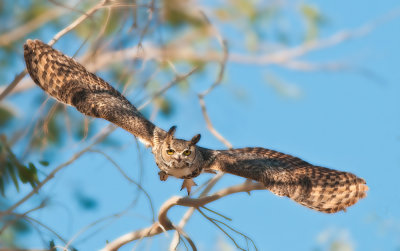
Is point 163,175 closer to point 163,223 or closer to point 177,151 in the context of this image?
point 177,151

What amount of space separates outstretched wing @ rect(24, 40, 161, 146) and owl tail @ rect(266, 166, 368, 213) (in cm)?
121

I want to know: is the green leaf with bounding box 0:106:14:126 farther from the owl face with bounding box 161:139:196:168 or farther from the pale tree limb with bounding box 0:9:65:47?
the owl face with bounding box 161:139:196:168

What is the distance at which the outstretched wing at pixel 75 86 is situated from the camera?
4324 millimetres

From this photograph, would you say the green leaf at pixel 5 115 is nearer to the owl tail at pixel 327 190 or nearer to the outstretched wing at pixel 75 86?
the outstretched wing at pixel 75 86

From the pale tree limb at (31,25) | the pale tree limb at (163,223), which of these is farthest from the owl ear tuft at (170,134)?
the pale tree limb at (31,25)

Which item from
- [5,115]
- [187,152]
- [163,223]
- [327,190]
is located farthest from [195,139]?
[5,115]

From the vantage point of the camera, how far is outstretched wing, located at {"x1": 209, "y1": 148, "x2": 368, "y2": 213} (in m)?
4.13

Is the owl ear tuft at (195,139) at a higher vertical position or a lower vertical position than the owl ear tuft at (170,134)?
higher

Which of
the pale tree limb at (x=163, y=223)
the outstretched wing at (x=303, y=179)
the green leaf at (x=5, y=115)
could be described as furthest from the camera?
the green leaf at (x=5, y=115)

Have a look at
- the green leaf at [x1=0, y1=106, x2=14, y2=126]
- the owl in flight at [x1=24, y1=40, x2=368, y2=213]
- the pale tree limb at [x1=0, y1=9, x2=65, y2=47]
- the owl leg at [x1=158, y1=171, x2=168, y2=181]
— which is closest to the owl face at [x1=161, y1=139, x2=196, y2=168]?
the owl in flight at [x1=24, y1=40, x2=368, y2=213]

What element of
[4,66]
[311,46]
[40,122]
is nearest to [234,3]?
[311,46]

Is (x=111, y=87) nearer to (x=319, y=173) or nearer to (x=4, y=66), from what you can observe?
(x=319, y=173)

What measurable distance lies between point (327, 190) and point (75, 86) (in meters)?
2.18

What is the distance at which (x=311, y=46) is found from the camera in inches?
503
